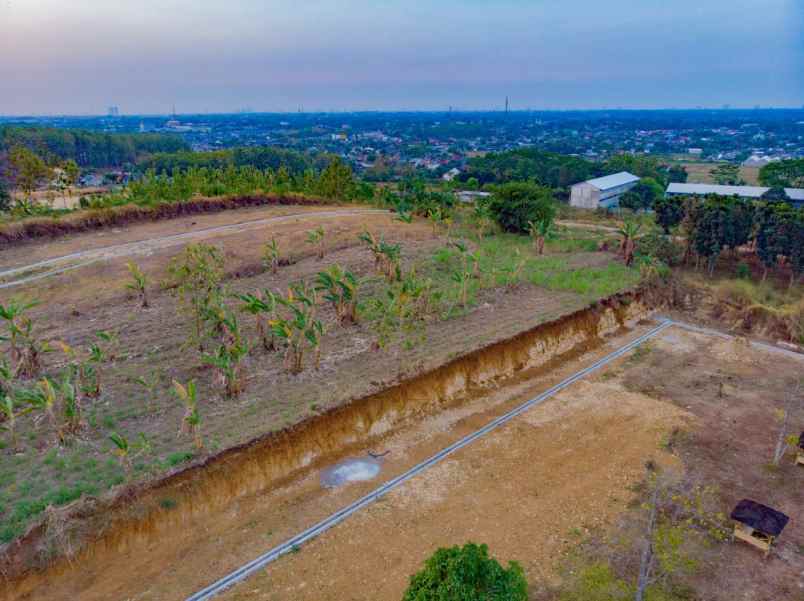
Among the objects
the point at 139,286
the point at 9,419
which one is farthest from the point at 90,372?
the point at 139,286

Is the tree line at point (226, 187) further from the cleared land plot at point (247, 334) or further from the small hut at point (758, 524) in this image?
the small hut at point (758, 524)

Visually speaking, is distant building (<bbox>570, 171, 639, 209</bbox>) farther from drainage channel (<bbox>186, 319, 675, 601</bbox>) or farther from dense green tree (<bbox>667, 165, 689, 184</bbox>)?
drainage channel (<bbox>186, 319, 675, 601</bbox>)

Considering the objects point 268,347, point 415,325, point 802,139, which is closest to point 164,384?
point 268,347

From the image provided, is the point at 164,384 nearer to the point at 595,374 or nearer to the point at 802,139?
the point at 595,374

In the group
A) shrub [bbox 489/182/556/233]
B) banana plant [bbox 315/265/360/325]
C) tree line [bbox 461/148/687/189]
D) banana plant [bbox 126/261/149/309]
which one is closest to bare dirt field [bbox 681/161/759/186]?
tree line [bbox 461/148/687/189]

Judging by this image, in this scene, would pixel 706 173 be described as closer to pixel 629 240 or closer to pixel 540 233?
pixel 629 240

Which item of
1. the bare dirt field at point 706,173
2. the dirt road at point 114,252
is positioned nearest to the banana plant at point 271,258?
the dirt road at point 114,252
